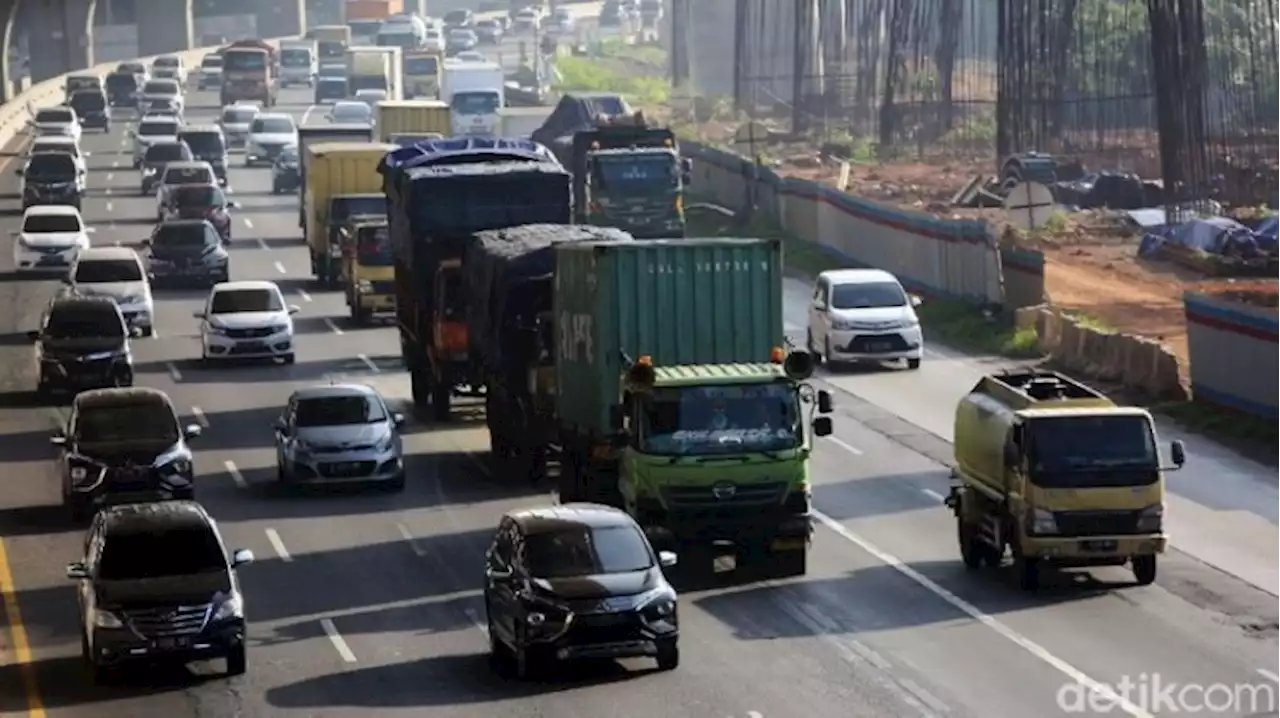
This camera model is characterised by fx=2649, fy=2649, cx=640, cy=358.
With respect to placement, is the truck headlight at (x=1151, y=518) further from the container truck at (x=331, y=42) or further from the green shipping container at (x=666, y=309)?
the container truck at (x=331, y=42)

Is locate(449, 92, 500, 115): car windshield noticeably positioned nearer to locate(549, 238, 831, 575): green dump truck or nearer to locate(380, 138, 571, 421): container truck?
locate(380, 138, 571, 421): container truck

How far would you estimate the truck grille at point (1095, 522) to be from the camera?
28156mm

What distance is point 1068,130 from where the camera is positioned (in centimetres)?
9125

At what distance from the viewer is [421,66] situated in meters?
127

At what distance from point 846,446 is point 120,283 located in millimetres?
19785

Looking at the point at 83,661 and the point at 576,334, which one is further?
the point at 576,334

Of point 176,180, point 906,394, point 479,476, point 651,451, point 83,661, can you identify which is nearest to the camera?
point 83,661

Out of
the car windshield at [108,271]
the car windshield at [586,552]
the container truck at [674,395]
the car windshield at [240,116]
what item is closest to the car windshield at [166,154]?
the car windshield at [240,116]

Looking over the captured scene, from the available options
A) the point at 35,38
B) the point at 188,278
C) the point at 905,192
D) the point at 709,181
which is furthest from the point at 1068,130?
the point at 35,38

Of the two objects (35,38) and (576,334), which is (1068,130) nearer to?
(576,334)

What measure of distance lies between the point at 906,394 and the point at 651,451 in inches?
677

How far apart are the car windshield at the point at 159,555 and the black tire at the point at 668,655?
4354 mm

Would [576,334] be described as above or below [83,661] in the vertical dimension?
above

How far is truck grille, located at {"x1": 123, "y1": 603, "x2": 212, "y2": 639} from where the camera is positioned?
24984mm
